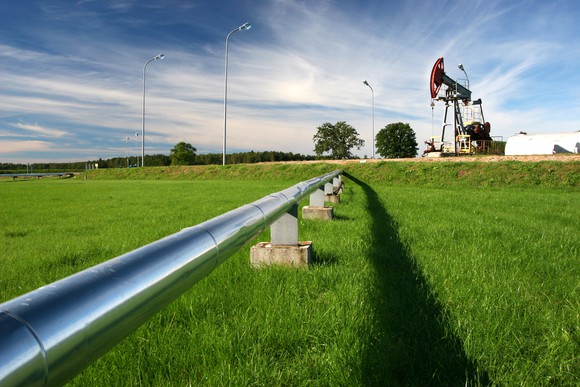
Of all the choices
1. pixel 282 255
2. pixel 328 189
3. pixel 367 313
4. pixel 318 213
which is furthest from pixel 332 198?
pixel 367 313

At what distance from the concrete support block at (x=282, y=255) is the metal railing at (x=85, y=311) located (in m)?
2.33

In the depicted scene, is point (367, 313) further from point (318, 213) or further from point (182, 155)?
point (182, 155)

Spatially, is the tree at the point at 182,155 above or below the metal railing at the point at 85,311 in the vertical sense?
above

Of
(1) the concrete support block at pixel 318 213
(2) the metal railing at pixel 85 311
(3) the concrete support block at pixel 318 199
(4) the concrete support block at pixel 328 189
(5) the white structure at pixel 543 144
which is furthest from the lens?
(5) the white structure at pixel 543 144

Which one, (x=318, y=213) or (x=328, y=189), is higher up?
(x=328, y=189)

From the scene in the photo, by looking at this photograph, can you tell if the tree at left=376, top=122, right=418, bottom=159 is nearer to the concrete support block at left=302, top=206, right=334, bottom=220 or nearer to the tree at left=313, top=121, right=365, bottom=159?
the tree at left=313, top=121, right=365, bottom=159

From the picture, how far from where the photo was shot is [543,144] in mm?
34125

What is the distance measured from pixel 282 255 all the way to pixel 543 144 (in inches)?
1519

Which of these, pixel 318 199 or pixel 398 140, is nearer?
pixel 318 199

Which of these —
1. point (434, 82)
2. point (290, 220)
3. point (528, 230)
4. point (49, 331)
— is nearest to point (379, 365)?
point (49, 331)

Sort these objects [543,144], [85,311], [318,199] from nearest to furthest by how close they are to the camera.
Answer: [85,311], [318,199], [543,144]

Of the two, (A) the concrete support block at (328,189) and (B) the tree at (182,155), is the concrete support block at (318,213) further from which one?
(B) the tree at (182,155)

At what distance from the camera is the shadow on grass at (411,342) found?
5.90 feet

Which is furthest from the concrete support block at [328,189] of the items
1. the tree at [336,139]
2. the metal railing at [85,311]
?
the tree at [336,139]
